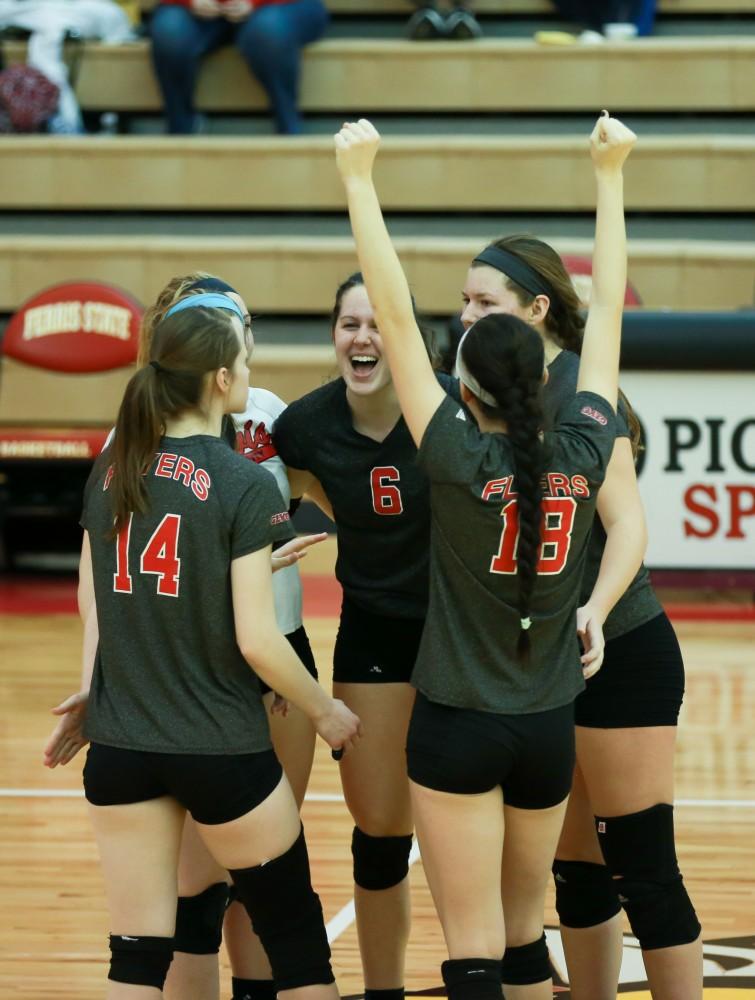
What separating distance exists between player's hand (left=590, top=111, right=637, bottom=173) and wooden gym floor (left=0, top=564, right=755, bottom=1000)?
165 centimetres

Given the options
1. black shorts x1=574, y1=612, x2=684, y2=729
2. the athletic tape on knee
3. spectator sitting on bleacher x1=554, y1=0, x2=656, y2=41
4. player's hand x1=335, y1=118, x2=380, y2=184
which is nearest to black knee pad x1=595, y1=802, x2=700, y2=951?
black shorts x1=574, y1=612, x2=684, y2=729

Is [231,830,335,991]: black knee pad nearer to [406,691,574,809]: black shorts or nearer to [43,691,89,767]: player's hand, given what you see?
[406,691,574,809]: black shorts

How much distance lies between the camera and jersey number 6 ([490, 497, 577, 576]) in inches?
87.7

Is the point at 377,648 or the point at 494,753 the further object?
the point at 377,648

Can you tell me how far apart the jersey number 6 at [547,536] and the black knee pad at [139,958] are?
2.49 feet

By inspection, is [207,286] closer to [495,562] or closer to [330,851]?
[495,562]

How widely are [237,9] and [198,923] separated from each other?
24.8ft

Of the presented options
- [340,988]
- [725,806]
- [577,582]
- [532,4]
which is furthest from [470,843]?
[532,4]

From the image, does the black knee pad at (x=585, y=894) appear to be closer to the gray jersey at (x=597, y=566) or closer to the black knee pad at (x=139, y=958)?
the gray jersey at (x=597, y=566)

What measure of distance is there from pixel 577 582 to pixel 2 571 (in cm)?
672

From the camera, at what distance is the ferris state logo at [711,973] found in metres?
3.09

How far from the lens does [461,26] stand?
9.71m

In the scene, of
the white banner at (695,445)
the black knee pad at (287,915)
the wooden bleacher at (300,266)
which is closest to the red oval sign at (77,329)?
the wooden bleacher at (300,266)

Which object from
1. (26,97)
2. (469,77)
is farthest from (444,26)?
(26,97)
